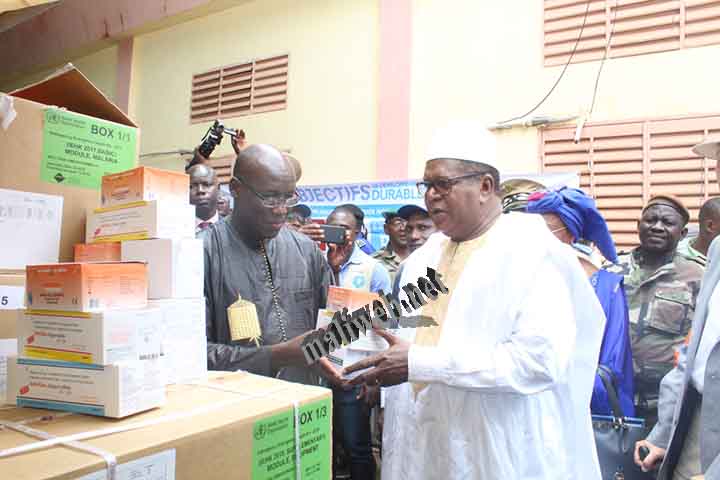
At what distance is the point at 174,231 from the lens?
1214 mm

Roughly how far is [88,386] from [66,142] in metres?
0.63

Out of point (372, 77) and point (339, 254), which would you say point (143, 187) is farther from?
point (372, 77)

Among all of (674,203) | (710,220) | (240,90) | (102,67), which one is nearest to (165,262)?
(674,203)

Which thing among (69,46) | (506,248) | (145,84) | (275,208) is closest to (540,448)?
(506,248)

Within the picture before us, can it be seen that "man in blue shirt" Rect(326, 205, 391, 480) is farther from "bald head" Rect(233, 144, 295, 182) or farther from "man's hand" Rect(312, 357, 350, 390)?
"man's hand" Rect(312, 357, 350, 390)

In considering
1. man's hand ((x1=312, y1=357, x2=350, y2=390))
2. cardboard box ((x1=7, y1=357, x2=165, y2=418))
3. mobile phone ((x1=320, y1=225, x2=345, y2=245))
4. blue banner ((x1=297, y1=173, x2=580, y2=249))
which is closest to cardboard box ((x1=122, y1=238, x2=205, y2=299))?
cardboard box ((x1=7, y1=357, x2=165, y2=418))

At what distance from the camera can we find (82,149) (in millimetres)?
1292

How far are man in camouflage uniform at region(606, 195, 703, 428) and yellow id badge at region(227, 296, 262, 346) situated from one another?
203 centimetres

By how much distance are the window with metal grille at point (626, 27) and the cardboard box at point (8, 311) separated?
484 centimetres

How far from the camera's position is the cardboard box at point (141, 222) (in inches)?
46.1

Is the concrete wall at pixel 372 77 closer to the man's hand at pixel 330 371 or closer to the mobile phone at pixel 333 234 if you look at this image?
the mobile phone at pixel 333 234

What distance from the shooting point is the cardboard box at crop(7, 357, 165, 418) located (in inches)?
35.8

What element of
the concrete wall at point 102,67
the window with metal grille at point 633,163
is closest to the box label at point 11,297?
the window with metal grille at point 633,163

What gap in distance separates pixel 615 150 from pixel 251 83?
4.31 m
